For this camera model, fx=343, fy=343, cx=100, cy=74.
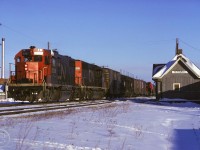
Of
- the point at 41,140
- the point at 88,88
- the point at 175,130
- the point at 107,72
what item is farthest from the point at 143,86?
the point at 41,140

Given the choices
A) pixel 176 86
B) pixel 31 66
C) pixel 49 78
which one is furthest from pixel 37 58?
pixel 176 86

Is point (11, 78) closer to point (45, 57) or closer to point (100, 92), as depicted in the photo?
point (45, 57)

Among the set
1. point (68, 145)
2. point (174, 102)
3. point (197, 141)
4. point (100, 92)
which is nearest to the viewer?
point (68, 145)

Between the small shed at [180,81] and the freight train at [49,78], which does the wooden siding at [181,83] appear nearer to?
the small shed at [180,81]

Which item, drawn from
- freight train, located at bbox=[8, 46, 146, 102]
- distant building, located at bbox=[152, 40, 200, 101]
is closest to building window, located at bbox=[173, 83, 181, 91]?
distant building, located at bbox=[152, 40, 200, 101]

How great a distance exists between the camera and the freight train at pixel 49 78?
26297 mm

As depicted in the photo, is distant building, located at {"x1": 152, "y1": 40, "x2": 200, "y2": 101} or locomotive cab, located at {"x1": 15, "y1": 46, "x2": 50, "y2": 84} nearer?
locomotive cab, located at {"x1": 15, "y1": 46, "x2": 50, "y2": 84}

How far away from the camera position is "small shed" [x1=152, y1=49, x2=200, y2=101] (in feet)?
120

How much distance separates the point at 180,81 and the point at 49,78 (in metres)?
15.9

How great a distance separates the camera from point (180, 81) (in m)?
37.3

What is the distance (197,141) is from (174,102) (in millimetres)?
25990

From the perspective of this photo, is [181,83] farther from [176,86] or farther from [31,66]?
[31,66]

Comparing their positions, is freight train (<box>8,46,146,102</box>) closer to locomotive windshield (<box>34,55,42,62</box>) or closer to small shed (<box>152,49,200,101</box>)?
locomotive windshield (<box>34,55,42,62</box>)

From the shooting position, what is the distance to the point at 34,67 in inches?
1070
